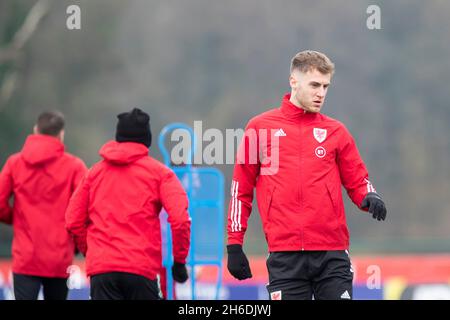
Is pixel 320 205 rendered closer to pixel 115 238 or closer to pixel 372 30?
pixel 115 238

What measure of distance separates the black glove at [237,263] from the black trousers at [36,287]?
241 centimetres

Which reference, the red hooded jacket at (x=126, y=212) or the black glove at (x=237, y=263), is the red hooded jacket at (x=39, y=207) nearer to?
the red hooded jacket at (x=126, y=212)

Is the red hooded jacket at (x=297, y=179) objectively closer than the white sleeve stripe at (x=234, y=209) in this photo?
Yes

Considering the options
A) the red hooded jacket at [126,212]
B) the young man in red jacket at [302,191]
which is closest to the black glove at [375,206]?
the young man in red jacket at [302,191]

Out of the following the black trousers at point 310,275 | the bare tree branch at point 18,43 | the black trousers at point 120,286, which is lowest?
the black trousers at point 120,286

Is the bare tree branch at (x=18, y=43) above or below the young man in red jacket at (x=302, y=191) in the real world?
above

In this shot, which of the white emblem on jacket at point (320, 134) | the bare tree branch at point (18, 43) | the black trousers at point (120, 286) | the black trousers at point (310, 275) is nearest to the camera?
the black trousers at point (310, 275)

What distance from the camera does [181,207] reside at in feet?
23.4

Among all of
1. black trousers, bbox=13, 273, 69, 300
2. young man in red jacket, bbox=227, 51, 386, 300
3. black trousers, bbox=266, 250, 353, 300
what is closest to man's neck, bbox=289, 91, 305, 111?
young man in red jacket, bbox=227, 51, 386, 300

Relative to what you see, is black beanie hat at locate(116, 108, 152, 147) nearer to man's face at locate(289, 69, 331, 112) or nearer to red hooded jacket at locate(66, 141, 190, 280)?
red hooded jacket at locate(66, 141, 190, 280)

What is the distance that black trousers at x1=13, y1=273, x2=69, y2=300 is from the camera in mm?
8562

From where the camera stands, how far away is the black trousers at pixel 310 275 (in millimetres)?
6395
